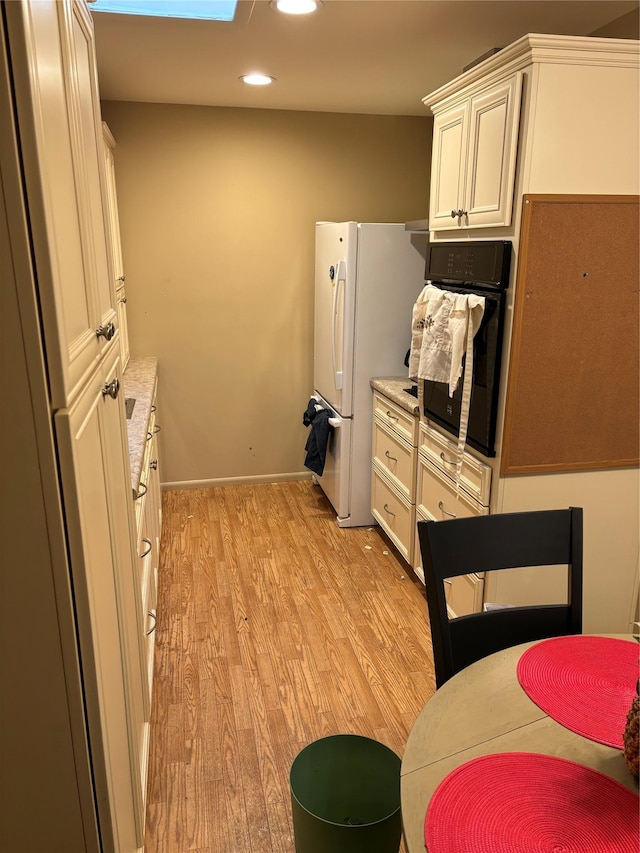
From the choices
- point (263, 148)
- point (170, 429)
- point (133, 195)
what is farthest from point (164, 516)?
point (263, 148)

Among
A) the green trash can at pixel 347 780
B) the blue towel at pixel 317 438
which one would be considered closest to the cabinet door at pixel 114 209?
the blue towel at pixel 317 438

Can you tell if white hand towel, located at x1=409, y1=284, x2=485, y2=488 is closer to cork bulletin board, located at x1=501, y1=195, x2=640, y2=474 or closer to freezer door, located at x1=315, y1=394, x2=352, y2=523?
cork bulletin board, located at x1=501, y1=195, x2=640, y2=474

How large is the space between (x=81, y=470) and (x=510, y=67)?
1.95 m

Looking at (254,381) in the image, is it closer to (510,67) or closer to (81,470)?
(510,67)

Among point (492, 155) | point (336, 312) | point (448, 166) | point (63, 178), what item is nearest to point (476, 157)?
point (492, 155)

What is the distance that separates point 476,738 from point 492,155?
1.93 m

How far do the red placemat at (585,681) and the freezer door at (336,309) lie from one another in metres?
2.33

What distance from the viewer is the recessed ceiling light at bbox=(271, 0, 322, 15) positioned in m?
2.13

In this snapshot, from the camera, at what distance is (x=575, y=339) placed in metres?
2.21

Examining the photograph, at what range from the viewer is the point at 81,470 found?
1.00 metres

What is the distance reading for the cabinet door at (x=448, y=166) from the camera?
98.0 inches

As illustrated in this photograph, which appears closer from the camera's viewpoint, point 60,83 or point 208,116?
point 60,83

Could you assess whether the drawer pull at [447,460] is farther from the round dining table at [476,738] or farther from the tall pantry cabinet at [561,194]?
the round dining table at [476,738]

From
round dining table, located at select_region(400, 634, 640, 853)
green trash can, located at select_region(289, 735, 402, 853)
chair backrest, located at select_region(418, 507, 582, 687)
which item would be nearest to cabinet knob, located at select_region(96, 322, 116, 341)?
chair backrest, located at select_region(418, 507, 582, 687)
